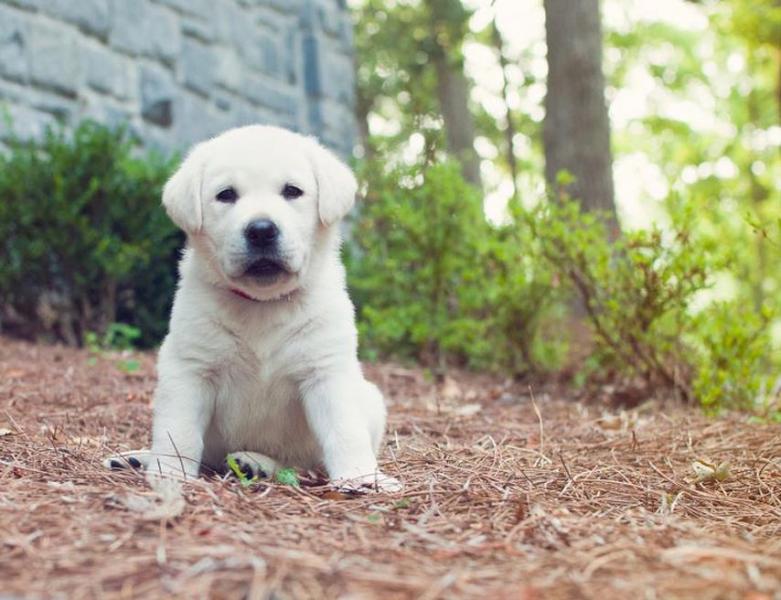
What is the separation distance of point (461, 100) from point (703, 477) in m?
11.7

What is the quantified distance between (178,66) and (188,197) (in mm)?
5160

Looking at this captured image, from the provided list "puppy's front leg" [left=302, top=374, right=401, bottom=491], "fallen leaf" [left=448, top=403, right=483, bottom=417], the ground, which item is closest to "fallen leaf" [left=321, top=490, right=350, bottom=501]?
the ground

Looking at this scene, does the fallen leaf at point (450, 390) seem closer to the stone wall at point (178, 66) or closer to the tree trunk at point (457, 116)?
the stone wall at point (178, 66)

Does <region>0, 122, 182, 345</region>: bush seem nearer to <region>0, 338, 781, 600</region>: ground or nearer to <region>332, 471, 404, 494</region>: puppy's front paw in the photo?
<region>0, 338, 781, 600</region>: ground

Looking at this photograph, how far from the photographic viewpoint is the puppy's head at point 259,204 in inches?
114

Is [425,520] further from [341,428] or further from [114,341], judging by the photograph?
[114,341]

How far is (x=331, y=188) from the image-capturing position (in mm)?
3109

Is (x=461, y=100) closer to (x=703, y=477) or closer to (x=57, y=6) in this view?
(x=57, y=6)

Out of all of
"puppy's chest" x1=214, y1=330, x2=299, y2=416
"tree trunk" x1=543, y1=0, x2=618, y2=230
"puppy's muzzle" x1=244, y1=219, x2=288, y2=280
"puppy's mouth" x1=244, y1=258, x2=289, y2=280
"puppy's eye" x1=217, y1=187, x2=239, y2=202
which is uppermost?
"tree trunk" x1=543, y1=0, x2=618, y2=230

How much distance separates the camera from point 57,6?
21.9ft

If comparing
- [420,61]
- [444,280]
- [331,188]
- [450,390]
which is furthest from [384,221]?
[420,61]

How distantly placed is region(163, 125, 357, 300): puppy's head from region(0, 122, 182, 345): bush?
2.95m

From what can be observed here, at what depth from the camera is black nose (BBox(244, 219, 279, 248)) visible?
9.42ft

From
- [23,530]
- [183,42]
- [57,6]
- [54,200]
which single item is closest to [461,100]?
[183,42]
